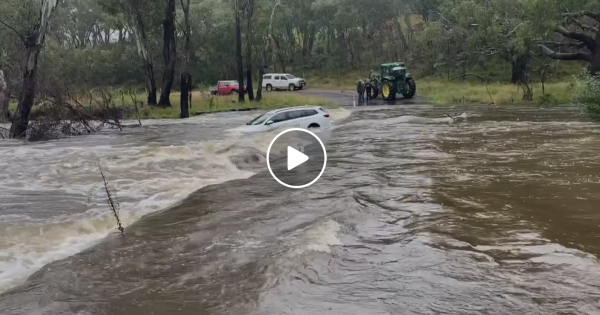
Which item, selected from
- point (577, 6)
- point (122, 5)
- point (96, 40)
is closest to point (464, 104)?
point (577, 6)

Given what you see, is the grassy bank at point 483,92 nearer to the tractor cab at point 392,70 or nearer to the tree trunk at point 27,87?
the tractor cab at point 392,70

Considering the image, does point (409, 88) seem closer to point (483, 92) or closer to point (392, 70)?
point (392, 70)

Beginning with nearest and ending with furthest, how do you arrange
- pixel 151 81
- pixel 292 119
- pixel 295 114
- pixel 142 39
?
1. pixel 292 119
2. pixel 295 114
3. pixel 142 39
4. pixel 151 81

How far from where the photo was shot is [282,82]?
54.7m

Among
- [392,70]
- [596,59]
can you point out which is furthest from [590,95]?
[392,70]

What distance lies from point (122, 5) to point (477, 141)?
2581 centimetres

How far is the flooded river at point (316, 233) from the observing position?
6949mm

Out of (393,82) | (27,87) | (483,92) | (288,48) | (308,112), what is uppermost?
(288,48)

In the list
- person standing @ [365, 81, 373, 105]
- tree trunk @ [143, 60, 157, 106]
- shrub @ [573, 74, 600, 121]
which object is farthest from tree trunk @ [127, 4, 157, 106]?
shrub @ [573, 74, 600, 121]

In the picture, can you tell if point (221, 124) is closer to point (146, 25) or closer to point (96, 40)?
point (146, 25)

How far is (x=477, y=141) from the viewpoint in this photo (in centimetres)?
1975
